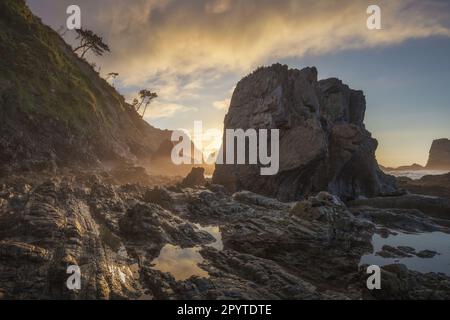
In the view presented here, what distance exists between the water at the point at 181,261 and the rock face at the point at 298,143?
25.0 meters

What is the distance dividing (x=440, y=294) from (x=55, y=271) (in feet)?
60.4

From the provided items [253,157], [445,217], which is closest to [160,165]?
[253,157]

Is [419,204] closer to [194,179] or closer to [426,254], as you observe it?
[426,254]

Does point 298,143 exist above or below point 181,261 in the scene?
above

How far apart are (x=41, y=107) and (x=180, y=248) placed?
4094 centimetres

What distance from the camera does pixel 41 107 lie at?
49438mm

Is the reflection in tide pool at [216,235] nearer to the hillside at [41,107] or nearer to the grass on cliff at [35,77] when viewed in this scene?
the hillside at [41,107]

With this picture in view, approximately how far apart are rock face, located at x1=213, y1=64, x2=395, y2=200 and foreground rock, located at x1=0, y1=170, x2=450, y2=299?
13.6 meters

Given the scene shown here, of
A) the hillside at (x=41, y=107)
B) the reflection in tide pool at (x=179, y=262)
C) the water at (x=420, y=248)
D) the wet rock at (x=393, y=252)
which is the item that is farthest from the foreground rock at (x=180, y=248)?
the hillside at (x=41, y=107)

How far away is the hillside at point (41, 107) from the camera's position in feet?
135

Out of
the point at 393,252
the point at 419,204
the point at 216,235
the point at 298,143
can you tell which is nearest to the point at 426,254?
the point at 393,252

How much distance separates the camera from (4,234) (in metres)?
17.8

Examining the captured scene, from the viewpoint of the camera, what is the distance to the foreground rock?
564 inches

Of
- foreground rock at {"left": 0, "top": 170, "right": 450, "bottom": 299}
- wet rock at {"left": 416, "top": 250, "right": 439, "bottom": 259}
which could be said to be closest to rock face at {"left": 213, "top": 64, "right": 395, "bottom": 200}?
foreground rock at {"left": 0, "top": 170, "right": 450, "bottom": 299}
